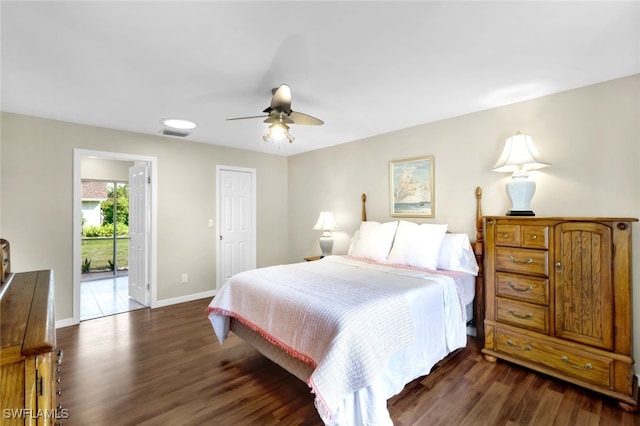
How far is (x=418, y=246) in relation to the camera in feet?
10.0

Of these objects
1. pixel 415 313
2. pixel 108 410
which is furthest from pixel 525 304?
pixel 108 410

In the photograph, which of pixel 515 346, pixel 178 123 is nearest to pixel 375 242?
pixel 515 346

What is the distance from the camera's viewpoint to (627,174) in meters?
2.28

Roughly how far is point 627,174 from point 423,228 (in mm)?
1610

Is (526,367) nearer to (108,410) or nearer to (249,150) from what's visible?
(108,410)

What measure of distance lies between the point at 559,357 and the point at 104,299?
18.2 feet

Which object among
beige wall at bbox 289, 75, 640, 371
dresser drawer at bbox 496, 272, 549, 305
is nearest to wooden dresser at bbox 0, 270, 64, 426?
dresser drawer at bbox 496, 272, 549, 305

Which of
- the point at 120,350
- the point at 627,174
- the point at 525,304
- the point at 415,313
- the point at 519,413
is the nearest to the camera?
the point at 519,413

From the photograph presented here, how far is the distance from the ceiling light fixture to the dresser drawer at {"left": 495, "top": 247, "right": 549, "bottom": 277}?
349cm

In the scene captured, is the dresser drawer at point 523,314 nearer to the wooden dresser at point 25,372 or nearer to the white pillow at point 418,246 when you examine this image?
the white pillow at point 418,246

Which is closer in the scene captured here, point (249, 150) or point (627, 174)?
point (627, 174)

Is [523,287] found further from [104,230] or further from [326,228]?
[104,230]

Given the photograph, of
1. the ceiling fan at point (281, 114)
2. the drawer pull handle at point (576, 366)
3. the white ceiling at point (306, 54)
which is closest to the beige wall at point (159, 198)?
the white ceiling at point (306, 54)

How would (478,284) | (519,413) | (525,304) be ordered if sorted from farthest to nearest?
(478,284) → (525,304) → (519,413)
